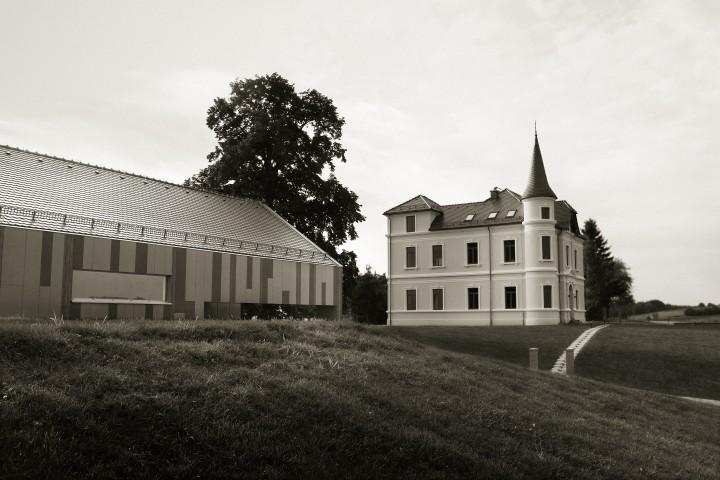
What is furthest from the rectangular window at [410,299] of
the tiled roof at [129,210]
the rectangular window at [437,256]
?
the tiled roof at [129,210]

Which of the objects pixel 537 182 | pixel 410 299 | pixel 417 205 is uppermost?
pixel 537 182

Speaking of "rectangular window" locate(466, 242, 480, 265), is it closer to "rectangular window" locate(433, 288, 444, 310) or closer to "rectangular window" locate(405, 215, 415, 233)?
"rectangular window" locate(433, 288, 444, 310)

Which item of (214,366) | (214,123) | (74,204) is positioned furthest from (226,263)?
(214,123)

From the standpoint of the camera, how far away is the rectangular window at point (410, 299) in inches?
2084

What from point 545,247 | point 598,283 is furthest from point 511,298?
point 598,283

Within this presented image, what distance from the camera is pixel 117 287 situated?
712 inches

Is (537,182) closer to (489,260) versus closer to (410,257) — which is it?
(489,260)

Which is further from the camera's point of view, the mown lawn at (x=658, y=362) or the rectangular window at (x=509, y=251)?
the rectangular window at (x=509, y=251)

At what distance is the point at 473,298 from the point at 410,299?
5.34 m

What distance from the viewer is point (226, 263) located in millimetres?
21297

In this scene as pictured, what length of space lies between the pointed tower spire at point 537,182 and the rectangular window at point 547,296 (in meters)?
6.66

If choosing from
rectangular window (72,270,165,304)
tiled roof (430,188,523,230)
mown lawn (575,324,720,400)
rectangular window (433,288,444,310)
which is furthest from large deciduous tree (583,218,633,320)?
rectangular window (72,270,165,304)

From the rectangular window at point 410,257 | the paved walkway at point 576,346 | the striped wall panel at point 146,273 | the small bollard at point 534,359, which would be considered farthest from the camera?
the rectangular window at point 410,257

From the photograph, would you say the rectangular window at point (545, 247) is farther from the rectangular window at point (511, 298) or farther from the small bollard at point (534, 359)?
the small bollard at point (534, 359)
